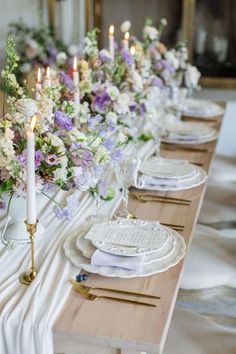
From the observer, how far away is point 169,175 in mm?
2092

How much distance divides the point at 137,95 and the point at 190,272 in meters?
0.83

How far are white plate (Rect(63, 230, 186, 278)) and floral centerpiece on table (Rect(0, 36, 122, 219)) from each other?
0.34 ft

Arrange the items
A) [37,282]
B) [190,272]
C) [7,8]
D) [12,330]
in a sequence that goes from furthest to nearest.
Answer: [7,8], [190,272], [37,282], [12,330]

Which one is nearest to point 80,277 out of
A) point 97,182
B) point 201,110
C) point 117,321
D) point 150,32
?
point 117,321

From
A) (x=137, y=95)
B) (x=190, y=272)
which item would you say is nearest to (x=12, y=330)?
(x=190, y=272)

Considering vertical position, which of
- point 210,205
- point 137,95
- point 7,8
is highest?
point 7,8

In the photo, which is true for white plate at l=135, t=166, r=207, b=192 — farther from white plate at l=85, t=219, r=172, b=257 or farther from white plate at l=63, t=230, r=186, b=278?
white plate at l=63, t=230, r=186, b=278

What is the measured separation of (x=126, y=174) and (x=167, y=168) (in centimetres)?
42

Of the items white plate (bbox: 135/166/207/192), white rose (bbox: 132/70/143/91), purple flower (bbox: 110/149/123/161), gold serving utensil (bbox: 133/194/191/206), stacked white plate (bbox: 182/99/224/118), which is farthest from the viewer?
stacked white plate (bbox: 182/99/224/118)

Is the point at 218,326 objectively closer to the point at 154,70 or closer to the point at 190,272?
the point at 190,272

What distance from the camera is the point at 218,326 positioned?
67.4 inches

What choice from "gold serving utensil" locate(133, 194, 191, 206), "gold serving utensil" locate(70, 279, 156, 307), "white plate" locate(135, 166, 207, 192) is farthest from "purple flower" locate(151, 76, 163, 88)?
"gold serving utensil" locate(70, 279, 156, 307)

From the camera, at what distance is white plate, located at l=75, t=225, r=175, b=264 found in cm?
144

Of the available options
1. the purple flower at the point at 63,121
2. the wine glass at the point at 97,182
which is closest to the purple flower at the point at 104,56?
the wine glass at the point at 97,182
